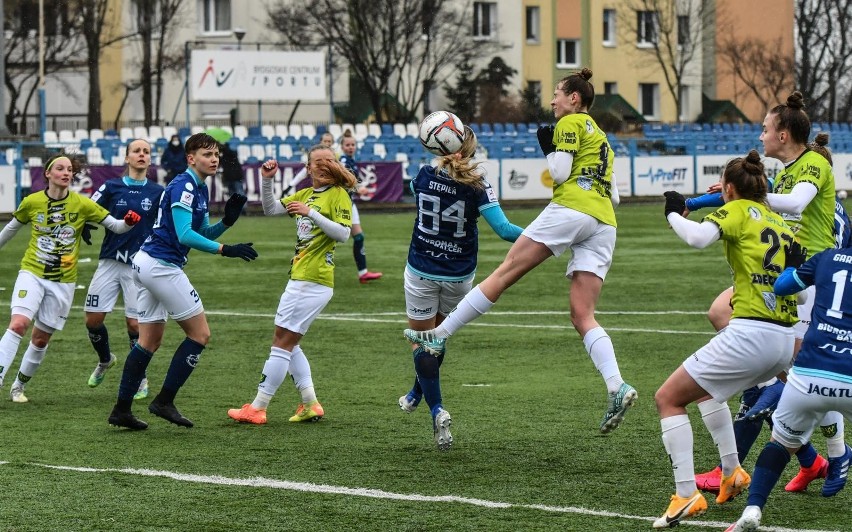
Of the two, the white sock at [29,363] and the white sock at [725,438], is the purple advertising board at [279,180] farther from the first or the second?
the white sock at [725,438]

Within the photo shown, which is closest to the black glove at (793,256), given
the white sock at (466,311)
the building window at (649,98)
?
the white sock at (466,311)

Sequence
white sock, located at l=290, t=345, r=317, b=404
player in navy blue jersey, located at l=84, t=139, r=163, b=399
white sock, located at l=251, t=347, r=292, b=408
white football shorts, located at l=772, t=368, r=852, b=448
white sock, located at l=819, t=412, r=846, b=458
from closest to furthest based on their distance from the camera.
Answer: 1. white football shorts, located at l=772, t=368, r=852, b=448
2. white sock, located at l=819, t=412, r=846, b=458
3. white sock, located at l=251, t=347, r=292, b=408
4. white sock, located at l=290, t=345, r=317, b=404
5. player in navy blue jersey, located at l=84, t=139, r=163, b=399

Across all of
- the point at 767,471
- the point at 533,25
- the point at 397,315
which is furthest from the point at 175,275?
the point at 533,25

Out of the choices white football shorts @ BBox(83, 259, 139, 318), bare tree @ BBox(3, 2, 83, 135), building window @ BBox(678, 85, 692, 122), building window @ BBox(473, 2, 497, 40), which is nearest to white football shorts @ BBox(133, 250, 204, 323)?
white football shorts @ BBox(83, 259, 139, 318)

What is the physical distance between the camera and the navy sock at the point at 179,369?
366 inches

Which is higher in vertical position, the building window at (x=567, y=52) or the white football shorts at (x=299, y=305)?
the building window at (x=567, y=52)

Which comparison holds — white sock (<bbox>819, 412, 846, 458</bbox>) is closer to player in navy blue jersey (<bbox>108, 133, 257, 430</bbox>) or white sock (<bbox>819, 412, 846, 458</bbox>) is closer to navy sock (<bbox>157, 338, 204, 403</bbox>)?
player in navy blue jersey (<bbox>108, 133, 257, 430</bbox>)

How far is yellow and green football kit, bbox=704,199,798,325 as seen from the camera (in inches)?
262

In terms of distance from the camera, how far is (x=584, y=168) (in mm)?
8625

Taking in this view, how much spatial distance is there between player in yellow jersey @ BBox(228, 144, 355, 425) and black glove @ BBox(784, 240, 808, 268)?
353cm

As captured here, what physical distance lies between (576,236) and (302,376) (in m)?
2.32

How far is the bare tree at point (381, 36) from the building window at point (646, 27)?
36.2 feet

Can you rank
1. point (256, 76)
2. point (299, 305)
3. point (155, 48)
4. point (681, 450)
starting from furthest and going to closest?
point (155, 48) → point (256, 76) → point (299, 305) → point (681, 450)

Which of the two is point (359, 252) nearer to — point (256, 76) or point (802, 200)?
point (802, 200)
